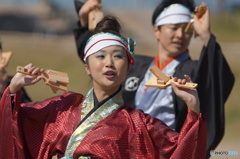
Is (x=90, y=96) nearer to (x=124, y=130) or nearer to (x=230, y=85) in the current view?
(x=124, y=130)

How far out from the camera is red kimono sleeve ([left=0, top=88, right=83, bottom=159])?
318 centimetres

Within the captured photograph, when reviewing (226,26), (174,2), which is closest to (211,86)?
(174,2)

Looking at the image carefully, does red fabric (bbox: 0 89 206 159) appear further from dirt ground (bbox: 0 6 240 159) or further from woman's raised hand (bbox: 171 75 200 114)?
dirt ground (bbox: 0 6 240 159)

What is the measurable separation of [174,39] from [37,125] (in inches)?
52.0

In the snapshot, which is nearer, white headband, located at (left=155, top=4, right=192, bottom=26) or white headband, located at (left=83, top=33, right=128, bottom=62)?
white headband, located at (left=83, top=33, right=128, bottom=62)

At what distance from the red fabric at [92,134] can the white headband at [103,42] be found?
30 cm

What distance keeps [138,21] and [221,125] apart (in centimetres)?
1311

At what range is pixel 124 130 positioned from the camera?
3.05 m

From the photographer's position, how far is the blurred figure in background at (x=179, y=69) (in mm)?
4016

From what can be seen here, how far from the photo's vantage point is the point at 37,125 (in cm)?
332

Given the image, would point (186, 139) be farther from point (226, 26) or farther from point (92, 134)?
point (226, 26)

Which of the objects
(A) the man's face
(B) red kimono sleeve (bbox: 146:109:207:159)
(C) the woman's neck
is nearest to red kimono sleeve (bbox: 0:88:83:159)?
(C) the woman's neck

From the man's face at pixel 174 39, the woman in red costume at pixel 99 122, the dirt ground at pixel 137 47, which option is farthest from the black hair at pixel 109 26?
the dirt ground at pixel 137 47

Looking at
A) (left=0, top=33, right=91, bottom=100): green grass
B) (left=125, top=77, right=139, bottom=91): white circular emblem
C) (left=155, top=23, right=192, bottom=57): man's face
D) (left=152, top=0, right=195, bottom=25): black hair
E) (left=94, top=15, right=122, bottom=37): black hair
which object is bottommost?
(left=0, top=33, right=91, bottom=100): green grass
